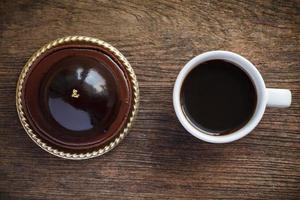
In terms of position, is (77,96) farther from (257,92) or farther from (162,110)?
(257,92)

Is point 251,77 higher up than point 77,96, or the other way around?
point 251,77

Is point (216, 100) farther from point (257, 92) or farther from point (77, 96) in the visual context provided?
point (77, 96)

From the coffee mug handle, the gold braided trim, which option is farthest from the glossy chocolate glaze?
the coffee mug handle

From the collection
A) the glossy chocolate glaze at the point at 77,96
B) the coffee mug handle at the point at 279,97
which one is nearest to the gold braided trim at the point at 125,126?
the glossy chocolate glaze at the point at 77,96

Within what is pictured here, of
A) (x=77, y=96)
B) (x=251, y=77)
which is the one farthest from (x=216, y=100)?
(x=77, y=96)
